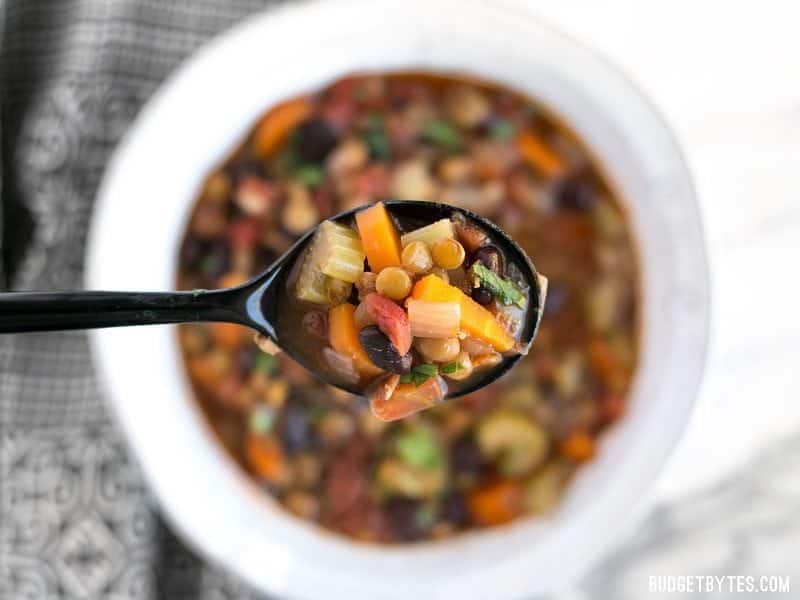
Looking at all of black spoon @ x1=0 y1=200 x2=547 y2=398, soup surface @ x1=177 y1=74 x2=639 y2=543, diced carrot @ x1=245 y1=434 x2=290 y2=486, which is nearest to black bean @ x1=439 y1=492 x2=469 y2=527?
soup surface @ x1=177 y1=74 x2=639 y2=543

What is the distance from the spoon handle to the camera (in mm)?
1093

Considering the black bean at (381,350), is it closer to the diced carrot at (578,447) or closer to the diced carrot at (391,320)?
the diced carrot at (391,320)

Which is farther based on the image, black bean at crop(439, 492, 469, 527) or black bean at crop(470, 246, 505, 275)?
black bean at crop(439, 492, 469, 527)

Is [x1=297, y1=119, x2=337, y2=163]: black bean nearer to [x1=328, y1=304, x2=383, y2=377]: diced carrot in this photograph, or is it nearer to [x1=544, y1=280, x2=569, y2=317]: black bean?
[x1=544, y1=280, x2=569, y2=317]: black bean

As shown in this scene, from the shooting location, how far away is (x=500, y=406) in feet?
6.59

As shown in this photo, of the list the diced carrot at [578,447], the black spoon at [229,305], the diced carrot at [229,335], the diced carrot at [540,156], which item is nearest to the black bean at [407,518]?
the diced carrot at [578,447]

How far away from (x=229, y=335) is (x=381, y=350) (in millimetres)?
849

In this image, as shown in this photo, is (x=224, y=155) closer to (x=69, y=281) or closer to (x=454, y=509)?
(x=69, y=281)

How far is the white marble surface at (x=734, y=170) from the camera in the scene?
1.99 m

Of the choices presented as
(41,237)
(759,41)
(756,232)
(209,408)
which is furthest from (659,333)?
(41,237)

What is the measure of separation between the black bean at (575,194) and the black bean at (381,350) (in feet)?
2.87

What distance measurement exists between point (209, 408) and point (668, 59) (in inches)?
50.2

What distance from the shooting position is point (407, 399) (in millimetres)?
1313

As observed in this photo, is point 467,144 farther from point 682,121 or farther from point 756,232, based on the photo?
point 756,232
